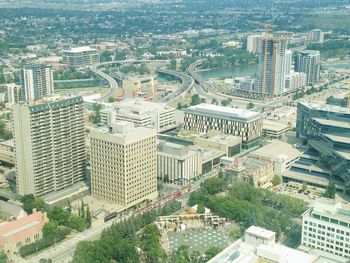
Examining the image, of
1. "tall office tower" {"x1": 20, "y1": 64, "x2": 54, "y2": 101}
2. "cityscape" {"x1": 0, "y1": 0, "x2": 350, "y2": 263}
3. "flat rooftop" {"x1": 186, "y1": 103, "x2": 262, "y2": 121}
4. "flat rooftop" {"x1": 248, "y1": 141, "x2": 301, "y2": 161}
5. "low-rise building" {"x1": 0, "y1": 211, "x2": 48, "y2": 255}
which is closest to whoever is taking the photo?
"cityscape" {"x1": 0, "y1": 0, "x2": 350, "y2": 263}

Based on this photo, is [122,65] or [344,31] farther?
[344,31]

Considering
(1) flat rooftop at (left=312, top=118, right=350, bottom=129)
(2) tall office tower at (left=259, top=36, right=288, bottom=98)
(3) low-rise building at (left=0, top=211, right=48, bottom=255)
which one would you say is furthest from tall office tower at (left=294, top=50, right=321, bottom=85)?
(3) low-rise building at (left=0, top=211, right=48, bottom=255)

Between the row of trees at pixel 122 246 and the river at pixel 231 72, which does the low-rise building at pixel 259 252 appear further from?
the river at pixel 231 72

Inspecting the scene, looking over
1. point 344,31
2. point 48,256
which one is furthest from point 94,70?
point 344,31

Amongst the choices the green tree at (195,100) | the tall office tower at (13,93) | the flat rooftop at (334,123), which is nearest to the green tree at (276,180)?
the flat rooftop at (334,123)

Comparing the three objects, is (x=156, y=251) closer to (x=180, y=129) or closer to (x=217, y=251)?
(x=217, y=251)

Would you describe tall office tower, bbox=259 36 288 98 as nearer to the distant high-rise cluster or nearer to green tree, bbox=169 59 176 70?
the distant high-rise cluster

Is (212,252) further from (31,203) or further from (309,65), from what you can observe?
(309,65)
